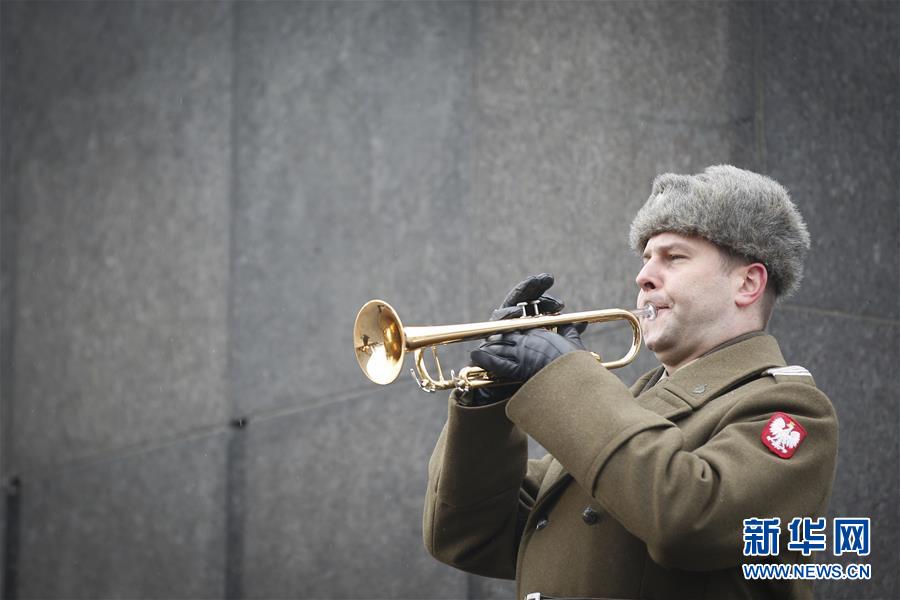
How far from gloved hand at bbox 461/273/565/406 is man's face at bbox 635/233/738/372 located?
0.86 feet

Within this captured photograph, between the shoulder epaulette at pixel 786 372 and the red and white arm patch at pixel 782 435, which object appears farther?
the shoulder epaulette at pixel 786 372

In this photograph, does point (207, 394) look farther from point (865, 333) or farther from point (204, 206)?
point (865, 333)

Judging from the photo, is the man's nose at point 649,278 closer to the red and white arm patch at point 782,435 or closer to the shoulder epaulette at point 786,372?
the shoulder epaulette at point 786,372

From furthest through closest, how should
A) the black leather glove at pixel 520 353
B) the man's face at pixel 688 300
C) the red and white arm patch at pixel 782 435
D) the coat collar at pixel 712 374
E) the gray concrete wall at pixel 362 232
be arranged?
the gray concrete wall at pixel 362 232, the man's face at pixel 688 300, the coat collar at pixel 712 374, the black leather glove at pixel 520 353, the red and white arm patch at pixel 782 435

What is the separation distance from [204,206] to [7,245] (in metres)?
1.50

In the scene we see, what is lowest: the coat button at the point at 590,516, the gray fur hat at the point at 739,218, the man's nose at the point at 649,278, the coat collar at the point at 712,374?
the coat button at the point at 590,516

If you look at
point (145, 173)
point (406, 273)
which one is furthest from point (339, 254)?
point (145, 173)

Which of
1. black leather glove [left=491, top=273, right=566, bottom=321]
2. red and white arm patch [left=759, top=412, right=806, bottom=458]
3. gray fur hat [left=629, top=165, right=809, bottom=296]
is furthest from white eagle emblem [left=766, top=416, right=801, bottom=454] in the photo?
black leather glove [left=491, top=273, right=566, bottom=321]

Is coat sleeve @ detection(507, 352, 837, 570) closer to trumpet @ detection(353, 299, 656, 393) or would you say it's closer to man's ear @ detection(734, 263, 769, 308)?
trumpet @ detection(353, 299, 656, 393)

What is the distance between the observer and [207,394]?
5488mm

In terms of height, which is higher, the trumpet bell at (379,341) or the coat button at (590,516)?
the trumpet bell at (379,341)

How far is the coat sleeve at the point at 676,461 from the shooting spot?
102 inches

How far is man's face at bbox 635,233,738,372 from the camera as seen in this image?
10.2 feet

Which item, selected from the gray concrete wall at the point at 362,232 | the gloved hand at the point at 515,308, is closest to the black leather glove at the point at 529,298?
the gloved hand at the point at 515,308
